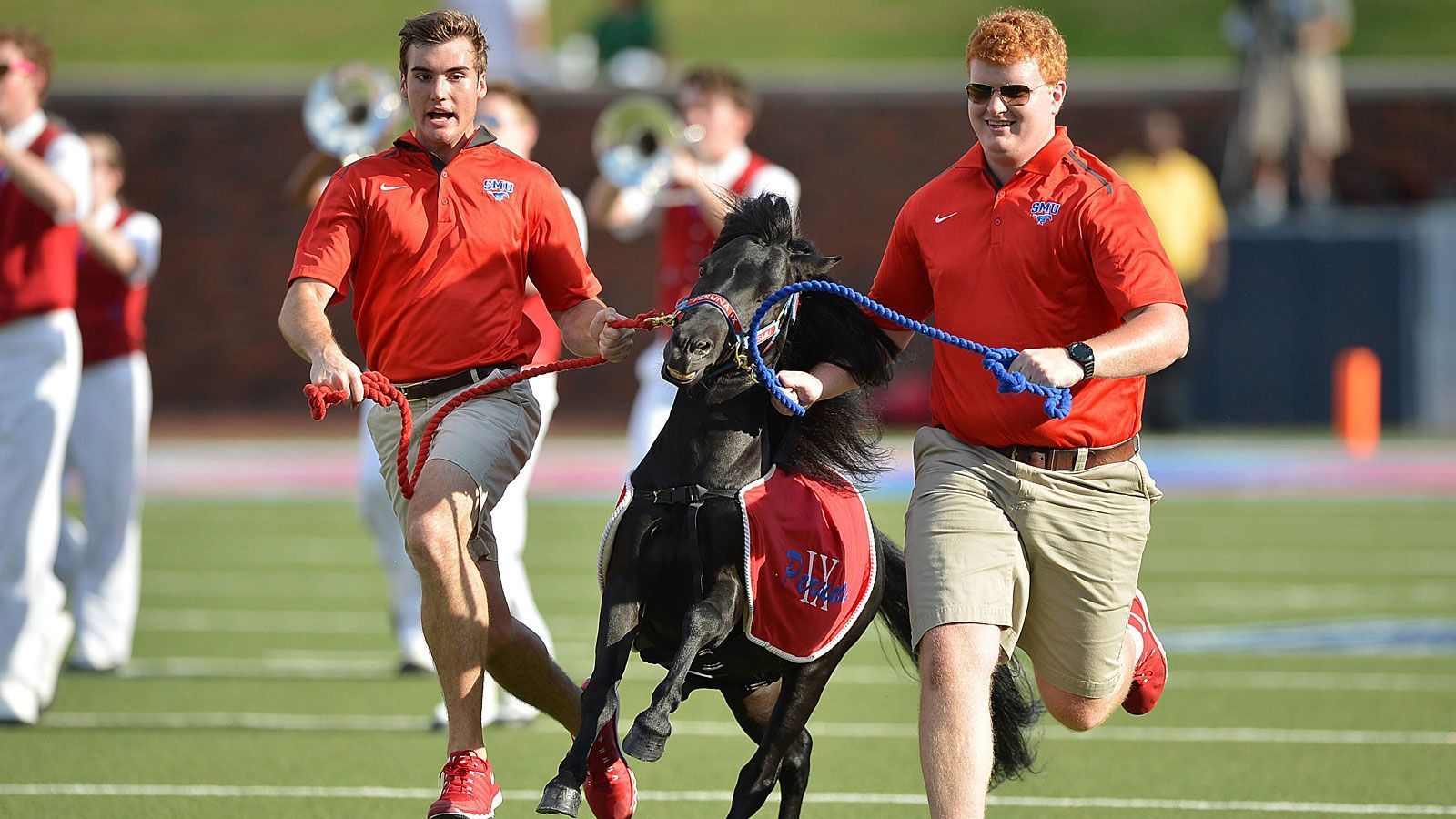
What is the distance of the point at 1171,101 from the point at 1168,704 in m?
13.8

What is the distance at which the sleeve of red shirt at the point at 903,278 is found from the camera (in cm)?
525

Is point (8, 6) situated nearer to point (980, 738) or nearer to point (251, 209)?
point (251, 209)

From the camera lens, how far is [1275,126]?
19172 millimetres

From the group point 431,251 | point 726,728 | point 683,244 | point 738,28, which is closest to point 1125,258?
point 431,251

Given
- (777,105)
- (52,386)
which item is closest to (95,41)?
(777,105)

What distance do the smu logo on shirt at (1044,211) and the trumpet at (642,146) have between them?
319cm

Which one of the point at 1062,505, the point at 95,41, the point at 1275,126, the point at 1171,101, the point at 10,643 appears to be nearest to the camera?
the point at 1062,505

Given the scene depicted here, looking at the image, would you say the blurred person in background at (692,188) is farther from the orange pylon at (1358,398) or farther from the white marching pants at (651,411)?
the orange pylon at (1358,398)

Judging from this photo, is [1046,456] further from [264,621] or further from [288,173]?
[288,173]

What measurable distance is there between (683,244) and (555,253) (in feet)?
8.66

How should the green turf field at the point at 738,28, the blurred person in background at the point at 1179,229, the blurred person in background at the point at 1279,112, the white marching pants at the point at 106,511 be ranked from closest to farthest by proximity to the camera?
the white marching pants at the point at 106,511 → the blurred person in background at the point at 1179,229 → the blurred person in background at the point at 1279,112 → the green turf field at the point at 738,28

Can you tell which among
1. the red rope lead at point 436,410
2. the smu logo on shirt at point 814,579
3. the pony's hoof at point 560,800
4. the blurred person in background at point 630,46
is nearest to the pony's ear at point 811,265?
the red rope lead at point 436,410

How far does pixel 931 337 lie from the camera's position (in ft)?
16.2

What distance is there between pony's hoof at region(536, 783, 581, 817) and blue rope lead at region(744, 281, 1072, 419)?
1.11 m
